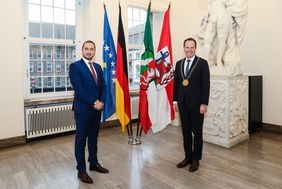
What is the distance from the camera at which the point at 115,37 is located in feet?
15.3

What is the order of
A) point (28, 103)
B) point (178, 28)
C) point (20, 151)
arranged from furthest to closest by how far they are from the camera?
point (178, 28) → point (28, 103) → point (20, 151)

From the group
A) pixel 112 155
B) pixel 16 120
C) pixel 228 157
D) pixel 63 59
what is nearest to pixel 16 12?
pixel 63 59

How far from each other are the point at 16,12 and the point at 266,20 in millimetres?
4282

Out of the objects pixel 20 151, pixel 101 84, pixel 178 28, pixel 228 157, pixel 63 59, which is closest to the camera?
pixel 101 84

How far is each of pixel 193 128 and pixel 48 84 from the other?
109 inches

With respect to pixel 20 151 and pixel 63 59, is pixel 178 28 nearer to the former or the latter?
pixel 63 59

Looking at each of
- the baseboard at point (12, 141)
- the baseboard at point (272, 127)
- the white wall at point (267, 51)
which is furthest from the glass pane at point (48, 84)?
the baseboard at point (272, 127)

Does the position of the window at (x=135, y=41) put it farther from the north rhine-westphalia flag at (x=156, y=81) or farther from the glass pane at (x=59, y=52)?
the north rhine-westphalia flag at (x=156, y=81)

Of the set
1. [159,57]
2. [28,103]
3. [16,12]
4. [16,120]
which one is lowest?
[16,120]

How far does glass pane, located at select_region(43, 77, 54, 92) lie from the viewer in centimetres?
418

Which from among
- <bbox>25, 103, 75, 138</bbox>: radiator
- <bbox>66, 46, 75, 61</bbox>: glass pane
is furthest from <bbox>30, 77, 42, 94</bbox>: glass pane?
<bbox>66, 46, 75, 61</bbox>: glass pane

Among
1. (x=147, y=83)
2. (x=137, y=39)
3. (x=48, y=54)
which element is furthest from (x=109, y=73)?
(x=137, y=39)

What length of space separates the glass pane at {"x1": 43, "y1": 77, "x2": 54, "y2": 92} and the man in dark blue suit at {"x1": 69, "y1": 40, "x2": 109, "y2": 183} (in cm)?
202

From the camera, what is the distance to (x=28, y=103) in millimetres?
3729
